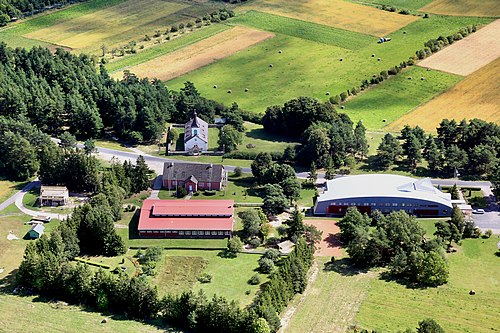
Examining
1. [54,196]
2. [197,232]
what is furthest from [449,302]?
[54,196]

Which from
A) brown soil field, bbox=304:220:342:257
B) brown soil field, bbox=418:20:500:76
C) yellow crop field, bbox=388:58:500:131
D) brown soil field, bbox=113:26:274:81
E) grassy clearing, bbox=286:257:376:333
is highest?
brown soil field, bbox=113:26:274:81

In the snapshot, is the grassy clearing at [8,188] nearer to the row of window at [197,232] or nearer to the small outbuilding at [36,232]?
the small outbuilding at [36,232]

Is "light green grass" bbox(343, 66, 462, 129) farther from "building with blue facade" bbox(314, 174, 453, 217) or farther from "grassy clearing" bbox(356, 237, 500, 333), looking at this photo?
"grassy clearing" bbox(356, 237, 500, 333)

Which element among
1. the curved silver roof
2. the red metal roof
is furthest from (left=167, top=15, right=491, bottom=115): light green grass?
the red metal roof

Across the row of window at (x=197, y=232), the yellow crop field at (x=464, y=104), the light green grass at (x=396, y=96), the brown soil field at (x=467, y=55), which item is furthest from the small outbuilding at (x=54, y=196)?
the brown soil field at (x=467, y=55)

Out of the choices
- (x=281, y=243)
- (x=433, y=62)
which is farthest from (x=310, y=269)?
(x=433, y=62)

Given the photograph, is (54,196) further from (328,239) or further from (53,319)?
(328,239)
